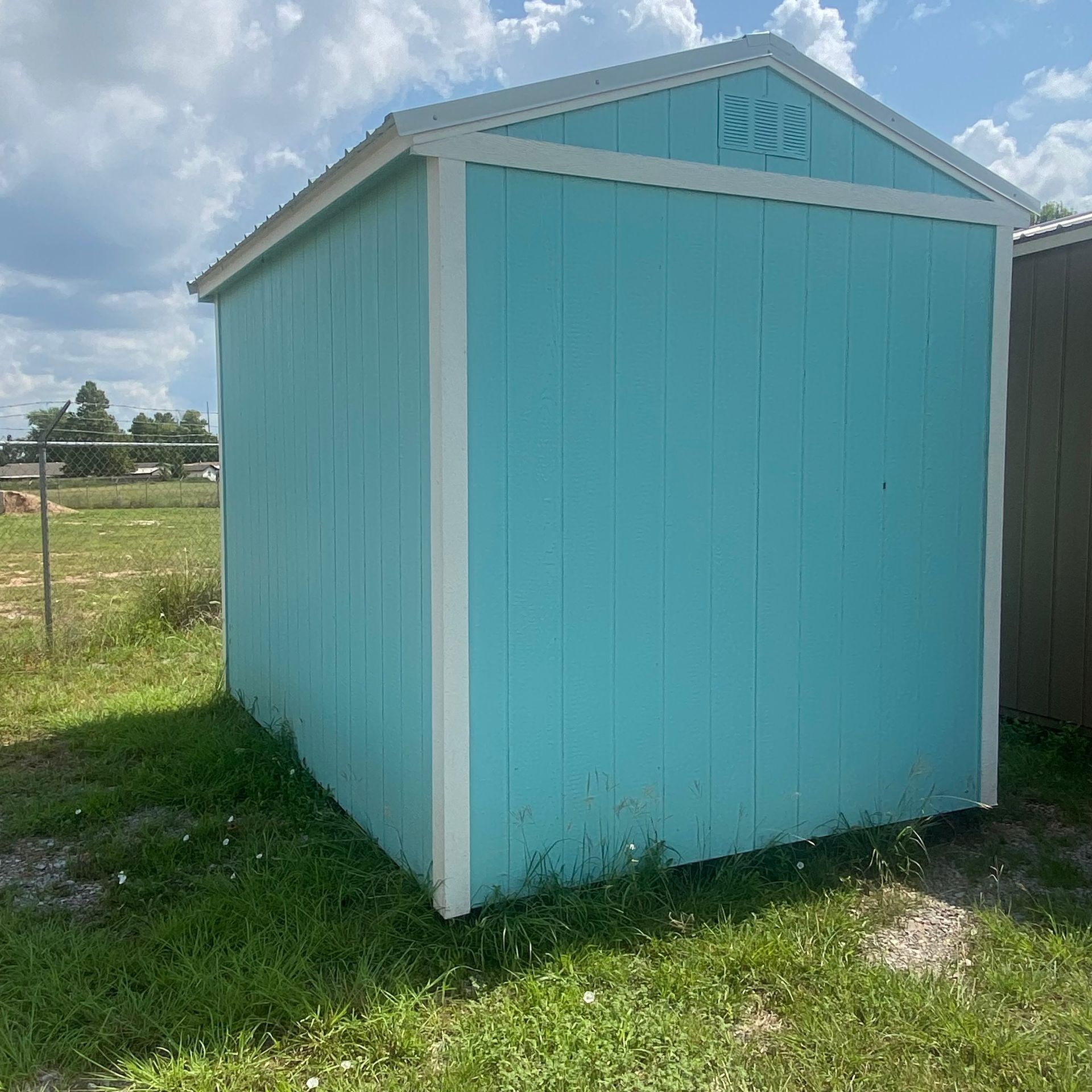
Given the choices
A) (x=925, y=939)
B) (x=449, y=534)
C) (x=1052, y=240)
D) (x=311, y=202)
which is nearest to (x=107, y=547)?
(x=311, y=202)

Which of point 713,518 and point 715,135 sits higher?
point 715,135

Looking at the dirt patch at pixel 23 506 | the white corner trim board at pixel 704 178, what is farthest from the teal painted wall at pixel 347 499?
the dirt patch at pixel 23 506

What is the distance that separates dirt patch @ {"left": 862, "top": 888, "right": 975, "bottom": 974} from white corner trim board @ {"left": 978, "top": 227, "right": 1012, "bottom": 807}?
966 millimetres

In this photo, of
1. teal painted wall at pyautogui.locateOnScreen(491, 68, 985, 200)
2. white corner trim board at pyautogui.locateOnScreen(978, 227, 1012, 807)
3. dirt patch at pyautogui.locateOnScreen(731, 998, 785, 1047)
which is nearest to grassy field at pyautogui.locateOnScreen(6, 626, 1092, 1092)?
dirt patch at pyautogui.locateOnScreen(731, 998, 785, 1047)

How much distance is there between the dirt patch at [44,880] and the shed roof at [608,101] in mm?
2558

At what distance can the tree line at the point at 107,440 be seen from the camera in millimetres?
8203

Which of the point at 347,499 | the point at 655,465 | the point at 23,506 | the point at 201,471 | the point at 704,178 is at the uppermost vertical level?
the point at 704,178

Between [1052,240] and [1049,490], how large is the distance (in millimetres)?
1235

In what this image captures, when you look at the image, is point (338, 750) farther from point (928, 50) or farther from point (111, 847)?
point (928, 50)

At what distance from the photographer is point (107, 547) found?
42.2 feet

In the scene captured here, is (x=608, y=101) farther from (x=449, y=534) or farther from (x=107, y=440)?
(x=107, y=440)

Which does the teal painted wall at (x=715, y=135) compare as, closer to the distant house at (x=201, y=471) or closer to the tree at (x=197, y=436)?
the tree at (x=197, y=436)

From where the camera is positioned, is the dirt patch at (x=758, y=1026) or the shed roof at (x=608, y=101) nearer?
the dirt patch at (x=758, y=1026)

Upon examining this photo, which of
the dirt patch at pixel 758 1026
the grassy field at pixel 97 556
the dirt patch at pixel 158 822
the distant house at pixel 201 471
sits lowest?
the dirt patch at pixel 758 1026
